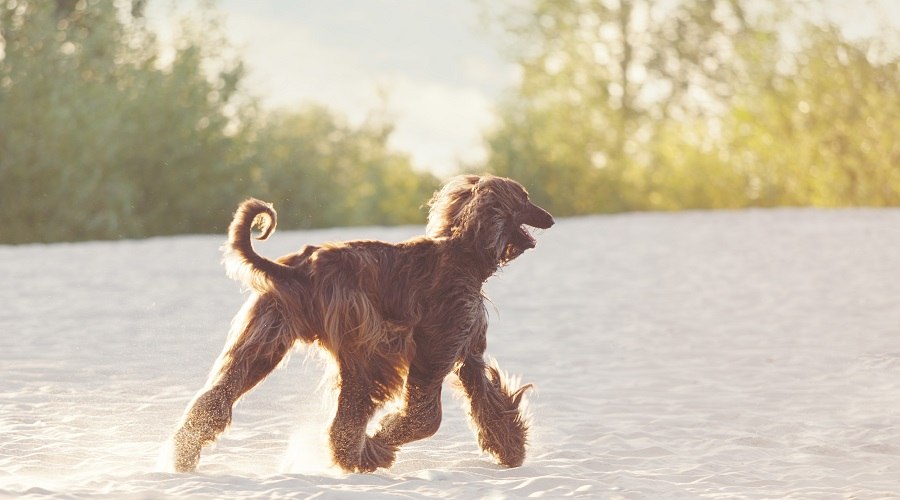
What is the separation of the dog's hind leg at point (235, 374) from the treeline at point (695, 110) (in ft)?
78.3

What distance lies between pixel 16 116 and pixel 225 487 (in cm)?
2191

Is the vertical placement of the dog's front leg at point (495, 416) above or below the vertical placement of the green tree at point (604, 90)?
below

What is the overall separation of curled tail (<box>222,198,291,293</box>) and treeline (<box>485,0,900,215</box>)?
78.1 feet

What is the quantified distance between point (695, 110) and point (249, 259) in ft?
125

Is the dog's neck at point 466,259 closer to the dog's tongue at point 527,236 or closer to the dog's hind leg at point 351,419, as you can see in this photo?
the dog's tongue at point 527,236

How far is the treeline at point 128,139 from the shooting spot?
85.5 feet

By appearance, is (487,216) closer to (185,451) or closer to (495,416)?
(495,416)

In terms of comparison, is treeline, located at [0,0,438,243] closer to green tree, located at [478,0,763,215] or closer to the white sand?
green tree, located at [478,0,763,215]

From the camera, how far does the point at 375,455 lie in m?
5.78

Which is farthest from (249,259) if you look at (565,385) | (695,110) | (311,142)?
(695,110)

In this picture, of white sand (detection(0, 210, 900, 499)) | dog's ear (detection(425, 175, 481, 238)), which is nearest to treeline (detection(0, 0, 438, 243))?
white sand (detection(0, 210, 900, 499))

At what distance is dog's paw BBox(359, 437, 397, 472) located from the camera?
573cm

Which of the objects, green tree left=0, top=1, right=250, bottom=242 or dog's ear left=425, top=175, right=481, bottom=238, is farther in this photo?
green tree left=0, top=1, right=250, bottom=242

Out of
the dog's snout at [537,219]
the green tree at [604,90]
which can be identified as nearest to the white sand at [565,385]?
the dog's snout at [537,219]
